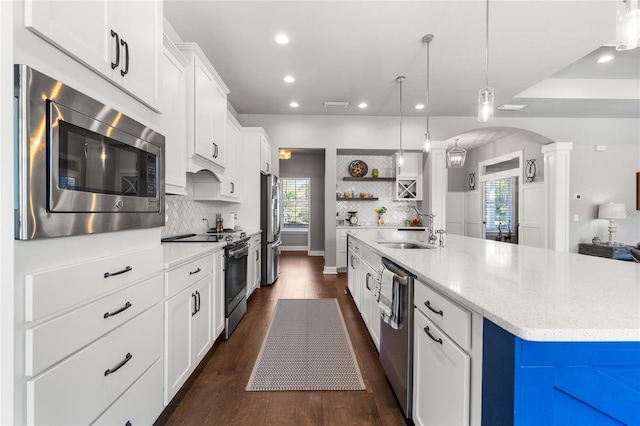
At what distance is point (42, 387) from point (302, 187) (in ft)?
25.8

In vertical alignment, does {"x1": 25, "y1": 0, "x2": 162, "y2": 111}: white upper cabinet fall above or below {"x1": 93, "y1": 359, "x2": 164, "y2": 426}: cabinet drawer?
above

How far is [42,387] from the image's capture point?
0.86 meters

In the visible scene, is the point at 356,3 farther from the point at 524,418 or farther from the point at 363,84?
the point at 524,418

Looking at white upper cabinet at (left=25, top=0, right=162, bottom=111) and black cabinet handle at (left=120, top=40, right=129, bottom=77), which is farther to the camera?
black cabinet handle at (left=120, top=40, right=129, bottom=77)

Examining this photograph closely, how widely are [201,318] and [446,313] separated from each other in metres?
1.69

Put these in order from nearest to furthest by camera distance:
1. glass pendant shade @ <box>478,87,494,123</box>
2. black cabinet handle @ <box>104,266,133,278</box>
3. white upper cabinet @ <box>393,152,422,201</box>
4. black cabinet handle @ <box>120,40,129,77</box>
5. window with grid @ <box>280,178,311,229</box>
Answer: black cabinet handle @ <box>104,266,133,278</box>
black cabinet handle @ <box>120,40,129,77</box>
glass pendant shade @ <box>478,87,494,123</box>
white upper cabinet @ <box>393,152,422,201</box>
window with grid @ <box>280,178,311,229</box>

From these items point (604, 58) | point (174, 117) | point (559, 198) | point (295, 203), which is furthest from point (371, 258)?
point (295, 203)

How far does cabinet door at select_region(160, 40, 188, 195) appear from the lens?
2.07 metres

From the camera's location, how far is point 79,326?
994 millimetres

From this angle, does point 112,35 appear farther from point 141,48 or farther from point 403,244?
point 403,244

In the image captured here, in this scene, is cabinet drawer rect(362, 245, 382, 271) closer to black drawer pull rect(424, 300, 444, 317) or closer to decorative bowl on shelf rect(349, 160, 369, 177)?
black drawer pull rect(424, 300, 444, 317)

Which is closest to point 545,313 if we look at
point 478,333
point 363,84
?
point 478,333

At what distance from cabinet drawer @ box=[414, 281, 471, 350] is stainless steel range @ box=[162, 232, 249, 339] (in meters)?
1.77

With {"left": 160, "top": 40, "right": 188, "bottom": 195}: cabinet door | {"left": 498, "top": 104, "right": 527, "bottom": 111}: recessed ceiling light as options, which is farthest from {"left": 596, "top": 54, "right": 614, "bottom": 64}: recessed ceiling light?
{"left": 160, "top": 40, "right": 188, "bottom": 195}: cabinet door
